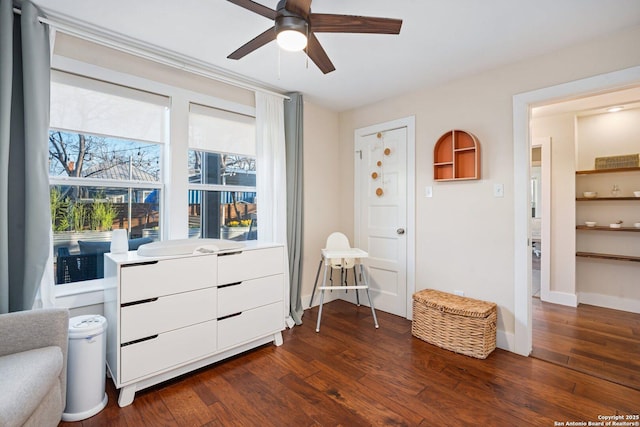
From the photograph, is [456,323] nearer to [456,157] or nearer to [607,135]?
[456,157]

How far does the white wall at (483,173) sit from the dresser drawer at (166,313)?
6.94 ft

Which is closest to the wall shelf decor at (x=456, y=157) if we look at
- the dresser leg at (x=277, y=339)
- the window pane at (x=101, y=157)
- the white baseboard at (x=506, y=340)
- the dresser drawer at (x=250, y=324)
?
the white baseboard at (x=506, y=340)

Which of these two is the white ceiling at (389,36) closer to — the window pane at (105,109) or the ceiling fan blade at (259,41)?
the ceiling fan blade at (259,41)

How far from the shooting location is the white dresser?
6.08 ft

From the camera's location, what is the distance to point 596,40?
86.4 inches

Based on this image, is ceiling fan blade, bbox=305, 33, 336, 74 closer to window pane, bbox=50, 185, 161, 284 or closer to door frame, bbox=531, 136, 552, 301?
window pane, bbox=50, 185, 161, 284

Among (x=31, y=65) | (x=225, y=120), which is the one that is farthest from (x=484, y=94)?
(x=31, y=65)

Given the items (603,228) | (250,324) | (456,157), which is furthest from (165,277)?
(603,228)

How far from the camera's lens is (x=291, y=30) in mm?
1510

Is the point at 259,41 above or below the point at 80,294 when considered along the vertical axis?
above

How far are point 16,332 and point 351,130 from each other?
11.3 ft

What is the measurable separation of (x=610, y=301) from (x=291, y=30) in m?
4.50

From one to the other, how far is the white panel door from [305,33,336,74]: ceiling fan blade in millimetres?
1560

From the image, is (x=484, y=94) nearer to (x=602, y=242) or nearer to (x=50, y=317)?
(x=602, y=242)
